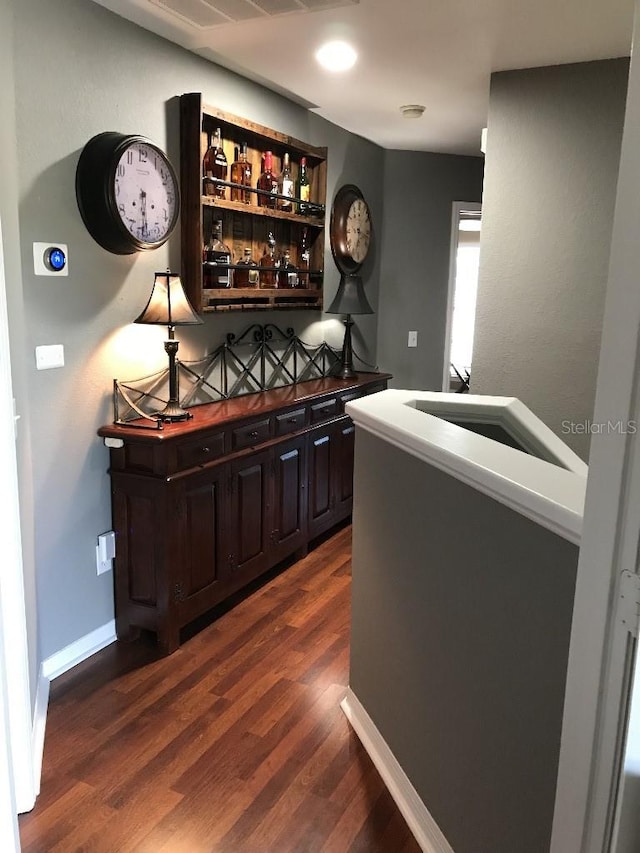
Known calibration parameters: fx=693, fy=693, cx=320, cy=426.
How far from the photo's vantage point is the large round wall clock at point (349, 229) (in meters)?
4.42

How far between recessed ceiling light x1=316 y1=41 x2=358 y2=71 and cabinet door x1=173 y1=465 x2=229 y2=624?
1.82 metres

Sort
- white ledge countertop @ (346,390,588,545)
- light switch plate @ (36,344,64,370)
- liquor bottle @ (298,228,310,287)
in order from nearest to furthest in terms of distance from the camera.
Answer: white ledge countertop @ (346,390,588,545) → light switch plate @ (36,344,64,370) → liquor bottle @ (298,228,310,287)

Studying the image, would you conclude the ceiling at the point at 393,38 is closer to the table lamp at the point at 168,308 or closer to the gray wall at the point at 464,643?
the table lamp at the point at 168,308

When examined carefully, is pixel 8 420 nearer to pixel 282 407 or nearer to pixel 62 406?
pixel 62 406

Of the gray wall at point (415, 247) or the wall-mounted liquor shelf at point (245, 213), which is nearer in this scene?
the wall-mounted liquor shelf at point (245, 213)

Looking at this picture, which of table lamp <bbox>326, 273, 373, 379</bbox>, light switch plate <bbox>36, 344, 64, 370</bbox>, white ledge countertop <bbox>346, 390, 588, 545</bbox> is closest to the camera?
white ledge countertop <bbox>346, 390, 588, 545</bbox>

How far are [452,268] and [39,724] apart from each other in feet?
13.8

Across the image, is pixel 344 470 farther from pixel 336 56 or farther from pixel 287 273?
pixel 336 56

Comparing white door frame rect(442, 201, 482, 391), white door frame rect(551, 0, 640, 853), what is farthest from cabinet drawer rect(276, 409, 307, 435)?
white door frame rect(551, 0, 640, 853)

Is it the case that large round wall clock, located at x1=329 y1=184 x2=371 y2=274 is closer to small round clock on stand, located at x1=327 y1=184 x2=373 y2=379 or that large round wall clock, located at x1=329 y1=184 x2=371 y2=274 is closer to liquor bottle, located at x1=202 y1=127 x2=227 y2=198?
small round clock on stand, located at x1=327 y1=184 x2=373 y2=379

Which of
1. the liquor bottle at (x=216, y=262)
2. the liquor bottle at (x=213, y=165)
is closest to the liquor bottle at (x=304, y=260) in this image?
the liquor bottle at (x=216, y=262)

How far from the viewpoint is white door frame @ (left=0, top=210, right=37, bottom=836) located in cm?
171

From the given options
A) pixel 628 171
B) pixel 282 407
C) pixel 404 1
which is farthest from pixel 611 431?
pixel 282 407

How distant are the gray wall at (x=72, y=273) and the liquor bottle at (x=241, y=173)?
356mm
